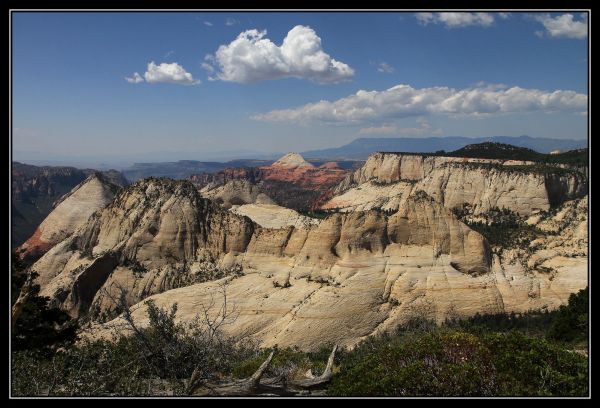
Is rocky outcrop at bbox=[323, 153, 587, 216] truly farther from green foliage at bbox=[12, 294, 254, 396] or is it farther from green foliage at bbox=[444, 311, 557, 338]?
green foliage at bbox=[12, 294, 254, 396]

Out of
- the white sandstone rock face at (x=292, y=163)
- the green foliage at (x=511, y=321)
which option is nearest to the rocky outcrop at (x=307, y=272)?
the green foliage at (x=511, y=321)

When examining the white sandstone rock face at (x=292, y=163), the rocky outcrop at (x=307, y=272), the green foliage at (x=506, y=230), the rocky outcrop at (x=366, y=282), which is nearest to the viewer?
the rocky outcrop at (x=366, y=282)

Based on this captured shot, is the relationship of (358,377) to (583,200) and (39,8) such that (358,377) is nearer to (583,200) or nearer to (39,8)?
(39,8)

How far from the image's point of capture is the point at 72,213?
5600 centimetres

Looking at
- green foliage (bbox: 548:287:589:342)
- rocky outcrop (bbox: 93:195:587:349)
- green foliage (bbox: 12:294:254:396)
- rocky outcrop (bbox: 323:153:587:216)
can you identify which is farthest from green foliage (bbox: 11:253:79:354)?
rocky outcrop (bbox: 323:153:587:216)

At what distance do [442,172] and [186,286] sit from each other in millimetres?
45983

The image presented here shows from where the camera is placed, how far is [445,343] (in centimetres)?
1077

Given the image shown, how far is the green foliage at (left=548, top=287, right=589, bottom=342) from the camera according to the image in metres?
19.1

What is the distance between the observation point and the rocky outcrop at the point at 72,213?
5353 centimetres

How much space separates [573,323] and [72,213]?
52970mm

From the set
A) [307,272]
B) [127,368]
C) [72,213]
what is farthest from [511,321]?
[72,213]

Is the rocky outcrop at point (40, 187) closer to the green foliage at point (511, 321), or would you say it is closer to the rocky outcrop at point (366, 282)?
the rocky outcrop at point (366, 282)

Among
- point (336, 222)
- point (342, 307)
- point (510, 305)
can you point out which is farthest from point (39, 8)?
point (510, 305)

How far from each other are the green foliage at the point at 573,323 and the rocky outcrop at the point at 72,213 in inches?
1788
